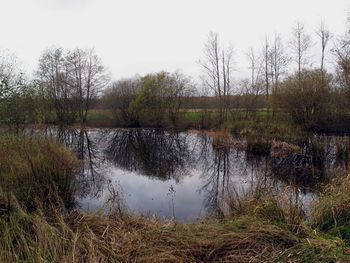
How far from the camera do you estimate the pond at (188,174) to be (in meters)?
7.68

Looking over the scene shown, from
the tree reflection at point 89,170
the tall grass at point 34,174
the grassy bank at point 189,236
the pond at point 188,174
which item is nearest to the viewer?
the grassy bank at point 189,236

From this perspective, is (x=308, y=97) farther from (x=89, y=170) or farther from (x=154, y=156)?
(x=89, y=170)

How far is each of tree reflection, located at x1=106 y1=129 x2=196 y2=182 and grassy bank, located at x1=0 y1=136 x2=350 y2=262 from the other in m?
6.41

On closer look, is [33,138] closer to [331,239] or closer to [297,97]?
[331,239]

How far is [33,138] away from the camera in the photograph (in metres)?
8.94

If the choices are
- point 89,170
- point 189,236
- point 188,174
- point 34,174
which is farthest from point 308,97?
point 189,236

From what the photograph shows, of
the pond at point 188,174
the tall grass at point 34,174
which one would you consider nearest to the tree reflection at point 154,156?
the pond at point 188,174

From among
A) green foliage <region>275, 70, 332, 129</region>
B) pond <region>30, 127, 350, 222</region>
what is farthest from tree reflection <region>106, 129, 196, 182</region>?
green foliage <region>275, 70, 332, 129</region>

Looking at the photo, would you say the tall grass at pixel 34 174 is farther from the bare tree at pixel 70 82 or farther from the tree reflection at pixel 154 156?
the bare tree at pixel 70 82

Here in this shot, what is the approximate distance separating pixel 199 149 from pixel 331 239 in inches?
564

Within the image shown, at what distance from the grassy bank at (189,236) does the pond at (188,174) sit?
2.25ft

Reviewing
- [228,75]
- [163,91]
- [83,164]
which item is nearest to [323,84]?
[228,75]

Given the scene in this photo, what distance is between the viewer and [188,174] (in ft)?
39.7

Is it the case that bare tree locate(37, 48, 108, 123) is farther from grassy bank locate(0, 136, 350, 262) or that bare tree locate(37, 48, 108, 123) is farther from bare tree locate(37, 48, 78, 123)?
grassy bank locate(0, 136, 350, 262)
